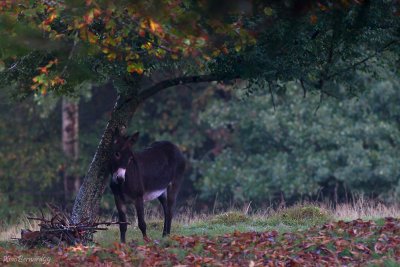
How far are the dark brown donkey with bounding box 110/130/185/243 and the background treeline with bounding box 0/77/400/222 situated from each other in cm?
1000

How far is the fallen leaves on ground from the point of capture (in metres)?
10.9

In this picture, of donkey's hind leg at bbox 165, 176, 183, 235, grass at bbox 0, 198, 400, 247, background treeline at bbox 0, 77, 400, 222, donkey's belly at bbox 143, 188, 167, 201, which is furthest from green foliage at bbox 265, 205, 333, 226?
background treeline at bbox 0, 77, 400, 222

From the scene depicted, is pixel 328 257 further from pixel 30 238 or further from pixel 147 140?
pixel 147 140

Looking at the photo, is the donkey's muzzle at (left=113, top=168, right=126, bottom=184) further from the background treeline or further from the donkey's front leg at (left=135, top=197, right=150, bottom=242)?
the background treeline

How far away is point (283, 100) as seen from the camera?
28875mm

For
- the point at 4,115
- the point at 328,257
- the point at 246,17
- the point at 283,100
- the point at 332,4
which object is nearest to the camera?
the point at 328,257

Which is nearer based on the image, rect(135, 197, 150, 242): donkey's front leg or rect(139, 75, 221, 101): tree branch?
rect(135, 197, 150, 242): donkey's front leg

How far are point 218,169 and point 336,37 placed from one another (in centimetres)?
1553

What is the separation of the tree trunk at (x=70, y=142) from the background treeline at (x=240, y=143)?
21 centimetres

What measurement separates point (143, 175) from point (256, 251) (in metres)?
3.84

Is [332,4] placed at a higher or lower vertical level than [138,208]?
higher

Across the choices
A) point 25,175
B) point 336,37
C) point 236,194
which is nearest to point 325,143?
point 236,194

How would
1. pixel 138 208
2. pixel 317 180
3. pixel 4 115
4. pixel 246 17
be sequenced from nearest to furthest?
pixel 246 17, pixel 138 208, pixel 317 180, pixel 4 115

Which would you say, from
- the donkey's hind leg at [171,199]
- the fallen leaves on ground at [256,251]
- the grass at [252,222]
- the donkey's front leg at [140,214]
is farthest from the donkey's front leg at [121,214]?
the fallen leaves on ground at [256,251]
